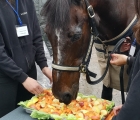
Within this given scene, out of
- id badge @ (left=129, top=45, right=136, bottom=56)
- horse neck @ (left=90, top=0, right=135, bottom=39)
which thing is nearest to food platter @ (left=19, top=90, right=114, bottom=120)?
id badge @ (left=129, top=45, right=136, bottom=56)

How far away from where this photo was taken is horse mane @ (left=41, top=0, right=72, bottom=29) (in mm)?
1302

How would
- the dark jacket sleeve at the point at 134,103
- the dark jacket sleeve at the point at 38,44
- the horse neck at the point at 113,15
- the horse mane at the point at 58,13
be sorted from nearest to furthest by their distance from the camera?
1. the dark jacket sleeve at the point at 134,103
2. the horse mane at the point at 58,13
3. the horse neck at the point at 113,15
4. the dark jacket sleeve at the point at 38,44

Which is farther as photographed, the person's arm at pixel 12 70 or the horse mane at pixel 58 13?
the person's arm at pixel 12 70

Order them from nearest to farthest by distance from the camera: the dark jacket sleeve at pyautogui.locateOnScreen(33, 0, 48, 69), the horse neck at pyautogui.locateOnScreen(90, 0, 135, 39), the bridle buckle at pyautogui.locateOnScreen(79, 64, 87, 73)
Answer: the bridle buckle at pyautogui.locateOnScreen(79, 64, 87, 73) < the horse neck at pyautogui.locateOnScreen(90, 0, 135, 39) < the dark jacket sleeve at pyautogui.locateOnScreen(33, 0, 48, 69)

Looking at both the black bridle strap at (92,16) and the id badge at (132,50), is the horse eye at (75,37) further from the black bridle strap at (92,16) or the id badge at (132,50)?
the id badge at (132,50)

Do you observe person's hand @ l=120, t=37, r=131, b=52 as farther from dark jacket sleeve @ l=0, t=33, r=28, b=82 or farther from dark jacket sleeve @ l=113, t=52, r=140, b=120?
dark jacket sleeve @ l=113, t=52, r=140, b=120

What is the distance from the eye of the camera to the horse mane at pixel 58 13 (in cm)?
130

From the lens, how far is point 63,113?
1.40 m

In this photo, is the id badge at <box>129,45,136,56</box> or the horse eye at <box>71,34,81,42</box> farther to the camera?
the id badge at <box>129,45,136,56</box>

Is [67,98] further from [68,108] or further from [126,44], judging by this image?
[126,44]

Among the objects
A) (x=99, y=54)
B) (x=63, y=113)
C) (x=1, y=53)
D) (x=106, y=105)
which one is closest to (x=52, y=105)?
(x=63, y=113)

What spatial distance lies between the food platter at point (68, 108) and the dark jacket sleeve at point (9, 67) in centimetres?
17

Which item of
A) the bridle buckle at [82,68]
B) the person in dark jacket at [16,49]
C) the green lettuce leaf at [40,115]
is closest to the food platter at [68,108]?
the green lettuce leaf at [40,115]

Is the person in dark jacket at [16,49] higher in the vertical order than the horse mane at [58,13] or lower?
lower
